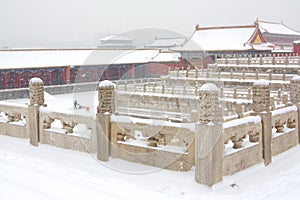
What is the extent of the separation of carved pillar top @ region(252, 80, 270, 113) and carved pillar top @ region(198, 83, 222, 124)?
6.75 feet

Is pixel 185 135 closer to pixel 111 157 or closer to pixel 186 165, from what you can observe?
pixel 186 165

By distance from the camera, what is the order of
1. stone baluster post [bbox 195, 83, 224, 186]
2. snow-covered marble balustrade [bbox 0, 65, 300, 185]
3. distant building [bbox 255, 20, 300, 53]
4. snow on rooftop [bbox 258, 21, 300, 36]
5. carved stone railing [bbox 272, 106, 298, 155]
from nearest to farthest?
stone baluster post [bbox 195, 83, 224, 186]
snow-covered marble balustrade [bbox 0, 65, 300, 185]
carved stone railing [bbox 272, 106, 298, 155]
distant building [bbox 255, 20, 300, 53]
snow on rooftop [bbox 258, 21, 300, 36]

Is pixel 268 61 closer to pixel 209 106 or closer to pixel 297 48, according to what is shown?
pixel 297 48

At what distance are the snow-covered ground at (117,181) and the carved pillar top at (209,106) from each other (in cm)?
120

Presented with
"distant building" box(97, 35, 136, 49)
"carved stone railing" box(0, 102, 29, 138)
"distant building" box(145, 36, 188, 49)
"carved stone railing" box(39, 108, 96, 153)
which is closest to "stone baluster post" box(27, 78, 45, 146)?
"carved stone railing" box(39, 108, 96, 153)

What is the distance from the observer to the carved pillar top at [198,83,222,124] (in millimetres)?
6855

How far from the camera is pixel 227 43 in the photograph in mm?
37500

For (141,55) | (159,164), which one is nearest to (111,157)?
(159,164)

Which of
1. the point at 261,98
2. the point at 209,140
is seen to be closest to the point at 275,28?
the point at 261,98

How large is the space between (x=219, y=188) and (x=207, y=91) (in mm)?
1771

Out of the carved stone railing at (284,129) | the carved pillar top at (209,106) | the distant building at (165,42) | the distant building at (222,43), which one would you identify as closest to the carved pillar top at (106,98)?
the carved pillar top at (209,106)

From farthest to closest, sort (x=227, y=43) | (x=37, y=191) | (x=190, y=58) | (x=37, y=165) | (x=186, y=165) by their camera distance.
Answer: (x=190, y=58), (x=227, y=43), (x=37, y=165), (x=186, y=165), (x=37, y=191)

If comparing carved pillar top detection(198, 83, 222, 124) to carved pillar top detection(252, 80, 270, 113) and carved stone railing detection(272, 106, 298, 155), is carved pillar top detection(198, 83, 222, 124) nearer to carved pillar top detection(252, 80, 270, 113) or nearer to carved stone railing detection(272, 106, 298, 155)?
carved pillar top detection(252, 80, 270, 113)

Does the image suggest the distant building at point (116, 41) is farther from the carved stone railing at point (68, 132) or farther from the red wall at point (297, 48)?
the carved stone railing at point (68, 132)
